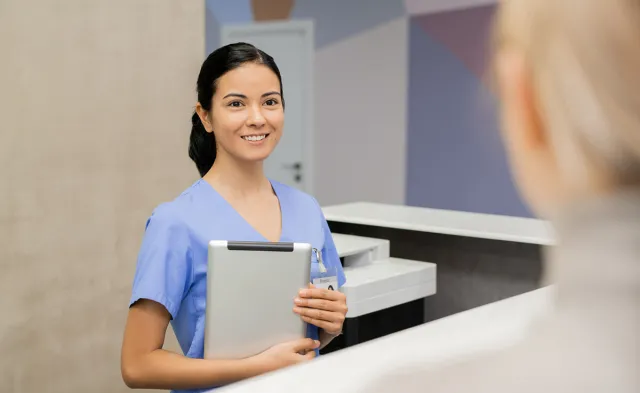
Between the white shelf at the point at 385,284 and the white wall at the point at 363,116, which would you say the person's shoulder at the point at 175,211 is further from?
the white wall at the point at 363,116

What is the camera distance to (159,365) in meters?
1.19

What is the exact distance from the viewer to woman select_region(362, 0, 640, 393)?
0.27m

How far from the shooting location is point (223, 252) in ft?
3.92

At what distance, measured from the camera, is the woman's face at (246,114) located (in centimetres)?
132

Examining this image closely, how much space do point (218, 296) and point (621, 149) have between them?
100 cm

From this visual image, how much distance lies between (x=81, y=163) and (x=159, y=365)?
4.61 ft

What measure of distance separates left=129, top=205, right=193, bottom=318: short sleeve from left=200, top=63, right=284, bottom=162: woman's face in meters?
0.18

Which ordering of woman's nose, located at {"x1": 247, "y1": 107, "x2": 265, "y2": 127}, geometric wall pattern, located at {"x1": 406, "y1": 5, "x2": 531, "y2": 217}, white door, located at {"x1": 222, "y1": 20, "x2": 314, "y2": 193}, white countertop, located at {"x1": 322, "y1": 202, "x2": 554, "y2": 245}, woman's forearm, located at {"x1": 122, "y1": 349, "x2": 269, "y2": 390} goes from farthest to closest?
white door, located at {"x1": 222, "y1": 20, "x2": 314, "y2": 193}, geometric wall pattern, located at {"x1": 406, "y1": 5, "x2": 531, "y2": 217}, white countertop, located at {"x1": 322, "y1": 202, "x2": 554, "y2": 245}, woman's nose, located at {"x1": 247, "y1": 107, "x2": 265, "y2": 127}, woman's forearm, located at {"x1": 122, "y1": 349, "x2": 269, "y2": 390}

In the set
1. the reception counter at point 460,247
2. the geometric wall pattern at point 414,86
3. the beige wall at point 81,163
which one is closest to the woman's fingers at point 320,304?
the reception counter at point 460,247

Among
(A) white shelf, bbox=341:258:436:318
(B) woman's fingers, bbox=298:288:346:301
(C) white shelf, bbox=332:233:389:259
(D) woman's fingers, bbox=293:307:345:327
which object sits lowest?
(A) white shelf, bbox=341:258:436:318

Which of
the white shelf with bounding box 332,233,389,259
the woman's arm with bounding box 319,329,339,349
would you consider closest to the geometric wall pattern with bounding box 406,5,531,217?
the white shelf with bounding box 332,233,389,259

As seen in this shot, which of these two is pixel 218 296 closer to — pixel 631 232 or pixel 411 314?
pixel 631 232

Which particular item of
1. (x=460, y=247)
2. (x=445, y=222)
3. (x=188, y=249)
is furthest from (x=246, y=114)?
(x=460, y=247)

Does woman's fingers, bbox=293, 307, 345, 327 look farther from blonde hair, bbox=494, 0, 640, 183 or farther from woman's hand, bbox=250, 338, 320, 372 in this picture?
blonde hair, bbox=494, 0, 640, 183
